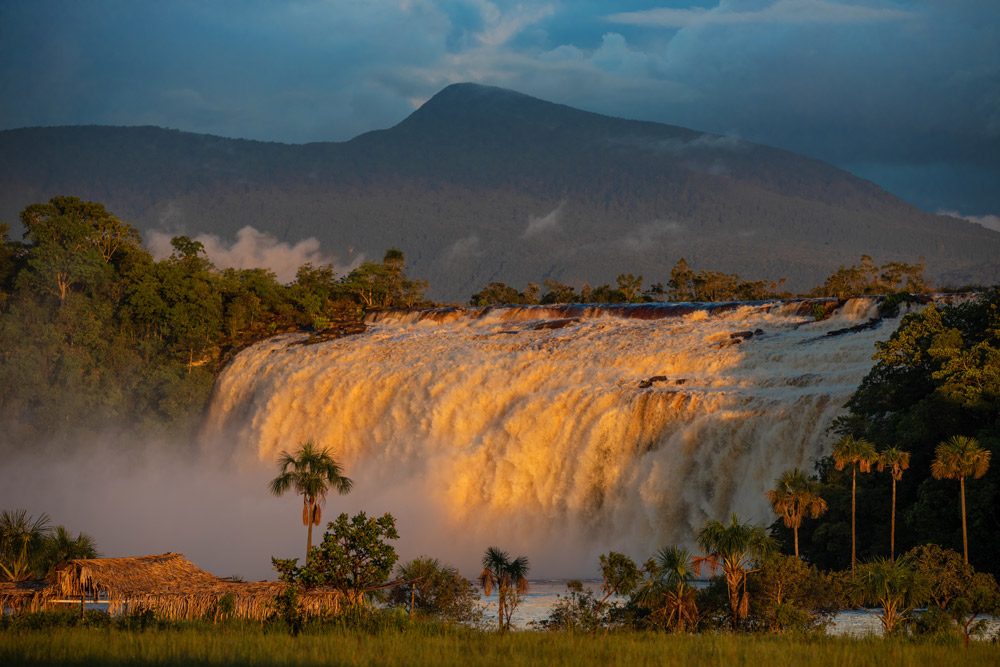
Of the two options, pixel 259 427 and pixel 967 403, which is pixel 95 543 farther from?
pixel 967 403

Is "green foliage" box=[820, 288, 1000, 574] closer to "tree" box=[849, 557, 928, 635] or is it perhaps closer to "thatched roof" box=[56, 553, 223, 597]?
"tree" box=[849, 557, 928, 635]

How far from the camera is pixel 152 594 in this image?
23375 mm

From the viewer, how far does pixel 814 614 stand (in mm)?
22719

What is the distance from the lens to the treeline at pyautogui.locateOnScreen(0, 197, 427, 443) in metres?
61.5

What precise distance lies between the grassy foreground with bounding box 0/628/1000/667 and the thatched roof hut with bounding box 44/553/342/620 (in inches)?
72.4

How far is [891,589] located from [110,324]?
53.4 meters

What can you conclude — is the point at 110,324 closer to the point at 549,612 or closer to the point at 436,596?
the point at 436,596

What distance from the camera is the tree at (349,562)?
2347cm

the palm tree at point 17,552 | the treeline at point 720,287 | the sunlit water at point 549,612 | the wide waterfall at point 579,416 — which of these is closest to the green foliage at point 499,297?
the treeline at point 720,287

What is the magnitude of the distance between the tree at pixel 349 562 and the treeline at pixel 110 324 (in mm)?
35510

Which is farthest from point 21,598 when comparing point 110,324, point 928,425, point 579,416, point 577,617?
point 110,324

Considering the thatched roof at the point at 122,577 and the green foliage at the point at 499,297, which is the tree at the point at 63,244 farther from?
the thatched roof at the point at 122,577

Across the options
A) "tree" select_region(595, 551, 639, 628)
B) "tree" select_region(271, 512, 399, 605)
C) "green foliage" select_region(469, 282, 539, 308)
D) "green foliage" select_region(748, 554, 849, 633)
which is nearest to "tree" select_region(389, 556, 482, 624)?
"tree" select_region(271, 512, 399, 605)

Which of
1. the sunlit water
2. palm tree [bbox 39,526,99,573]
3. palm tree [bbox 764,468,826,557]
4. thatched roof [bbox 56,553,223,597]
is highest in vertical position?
palm tree [bbox 764,468,826,557]
